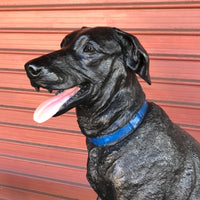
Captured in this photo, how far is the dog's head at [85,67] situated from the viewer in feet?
4.14

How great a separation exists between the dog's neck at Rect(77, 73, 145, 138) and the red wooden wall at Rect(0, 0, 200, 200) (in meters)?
0.97

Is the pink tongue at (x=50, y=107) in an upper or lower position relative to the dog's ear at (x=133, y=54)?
lower

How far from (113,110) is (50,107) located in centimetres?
28

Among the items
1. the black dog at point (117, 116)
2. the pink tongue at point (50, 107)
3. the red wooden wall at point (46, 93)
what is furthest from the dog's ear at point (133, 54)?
the red wooden wall at point (46, 93)

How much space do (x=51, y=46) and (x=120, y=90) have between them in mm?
1386

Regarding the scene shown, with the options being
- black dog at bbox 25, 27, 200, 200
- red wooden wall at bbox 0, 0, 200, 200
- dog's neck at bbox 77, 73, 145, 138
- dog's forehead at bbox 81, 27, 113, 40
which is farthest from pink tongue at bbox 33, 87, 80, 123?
red wooden wall at bbox 0, 0, 200, 200

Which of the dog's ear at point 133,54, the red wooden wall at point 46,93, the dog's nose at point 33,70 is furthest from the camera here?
the red wooden wall at point 46,93

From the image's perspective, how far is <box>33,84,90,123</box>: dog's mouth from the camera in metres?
1.29

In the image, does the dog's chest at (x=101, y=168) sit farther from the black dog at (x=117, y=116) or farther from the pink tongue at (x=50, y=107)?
the pink tongue at (x=50, y=107)

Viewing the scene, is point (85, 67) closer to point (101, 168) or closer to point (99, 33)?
point (99, 33)

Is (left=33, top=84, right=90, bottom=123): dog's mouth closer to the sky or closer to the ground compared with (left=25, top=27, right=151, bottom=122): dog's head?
closer to the ground

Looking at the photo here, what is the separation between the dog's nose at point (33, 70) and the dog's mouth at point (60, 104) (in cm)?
14

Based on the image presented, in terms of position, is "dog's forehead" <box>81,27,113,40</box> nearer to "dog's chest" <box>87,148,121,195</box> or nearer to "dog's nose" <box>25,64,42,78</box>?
"dog's nose" <box>25,64,42,78</box>

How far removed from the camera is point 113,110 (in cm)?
140
